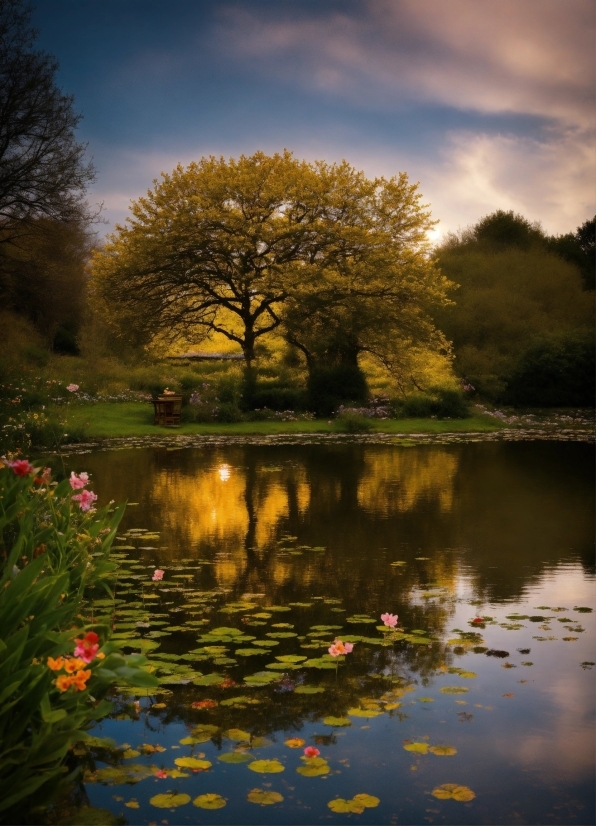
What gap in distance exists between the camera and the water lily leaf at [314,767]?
3818 mm

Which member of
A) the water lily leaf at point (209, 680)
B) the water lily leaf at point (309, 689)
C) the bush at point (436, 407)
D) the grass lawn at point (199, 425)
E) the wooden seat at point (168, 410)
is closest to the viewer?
the water lily leaf at point (309, 689)

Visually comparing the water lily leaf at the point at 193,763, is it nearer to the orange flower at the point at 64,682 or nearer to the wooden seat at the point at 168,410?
the orange flower at the point at 64,682

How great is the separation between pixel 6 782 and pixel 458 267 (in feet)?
133

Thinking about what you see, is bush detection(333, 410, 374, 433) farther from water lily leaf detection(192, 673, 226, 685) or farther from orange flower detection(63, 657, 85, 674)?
orange flower detection(63, 657, 85, 674)

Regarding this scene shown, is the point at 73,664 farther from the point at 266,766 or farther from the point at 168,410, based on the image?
the point at 168,410

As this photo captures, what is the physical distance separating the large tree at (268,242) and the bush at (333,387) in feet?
7.55

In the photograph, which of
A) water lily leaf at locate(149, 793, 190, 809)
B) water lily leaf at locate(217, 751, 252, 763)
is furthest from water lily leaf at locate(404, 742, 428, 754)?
water lily leaf at locate(149, 793, 190, 809)

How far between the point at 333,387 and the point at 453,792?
77.2 feet

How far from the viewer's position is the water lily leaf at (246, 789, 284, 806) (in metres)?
3.58

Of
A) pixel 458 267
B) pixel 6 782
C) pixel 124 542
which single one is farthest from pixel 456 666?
pixel 458 267

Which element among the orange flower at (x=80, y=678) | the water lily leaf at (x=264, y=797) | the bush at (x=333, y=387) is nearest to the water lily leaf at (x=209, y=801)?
the water lily leaf at (x=264, y=797)

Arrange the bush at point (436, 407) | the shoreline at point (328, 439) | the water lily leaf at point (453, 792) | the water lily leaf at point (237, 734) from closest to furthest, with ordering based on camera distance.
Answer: the water lily leaf at point (453, 792) < the water lily leaf at point (237, 734) < the shoreline at point (328, 439) < the bush at point (436, 407)

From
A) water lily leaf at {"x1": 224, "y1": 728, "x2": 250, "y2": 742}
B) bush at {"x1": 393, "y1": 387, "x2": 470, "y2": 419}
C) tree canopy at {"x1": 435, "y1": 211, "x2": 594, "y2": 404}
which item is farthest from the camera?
tree canopy at {"x1": 435, "y1": 211, "x2": 594, "y2": 404}

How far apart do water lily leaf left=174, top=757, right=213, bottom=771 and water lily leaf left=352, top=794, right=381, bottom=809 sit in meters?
0.69
